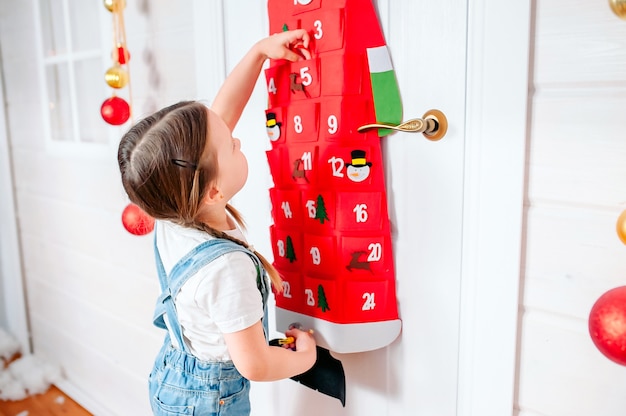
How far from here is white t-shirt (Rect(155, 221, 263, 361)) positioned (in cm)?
89

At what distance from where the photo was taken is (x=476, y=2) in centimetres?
85

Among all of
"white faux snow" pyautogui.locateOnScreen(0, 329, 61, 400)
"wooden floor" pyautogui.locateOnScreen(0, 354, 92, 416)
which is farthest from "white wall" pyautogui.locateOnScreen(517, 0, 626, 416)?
"white faux snow" pyautogui.locateOnScreen(0, 329, 61, 400)

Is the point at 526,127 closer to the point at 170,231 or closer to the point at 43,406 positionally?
the point at 170,231

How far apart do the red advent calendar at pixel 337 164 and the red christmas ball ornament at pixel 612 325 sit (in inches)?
17.0

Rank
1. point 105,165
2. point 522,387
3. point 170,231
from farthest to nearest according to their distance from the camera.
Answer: point 105,165
point 170,231
point 522,387

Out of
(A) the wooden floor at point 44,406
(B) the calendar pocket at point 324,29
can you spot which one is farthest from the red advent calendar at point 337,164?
(A) the wooden floor at point 44,406

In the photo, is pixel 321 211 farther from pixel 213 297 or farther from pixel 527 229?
pixel 527 229

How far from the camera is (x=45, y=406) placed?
2170mm

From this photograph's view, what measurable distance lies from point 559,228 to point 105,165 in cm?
145

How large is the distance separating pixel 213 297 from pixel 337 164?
31cm

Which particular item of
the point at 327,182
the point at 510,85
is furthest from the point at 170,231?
the point at 510,85

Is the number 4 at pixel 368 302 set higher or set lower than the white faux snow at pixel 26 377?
higher

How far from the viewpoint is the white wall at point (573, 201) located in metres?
0.75

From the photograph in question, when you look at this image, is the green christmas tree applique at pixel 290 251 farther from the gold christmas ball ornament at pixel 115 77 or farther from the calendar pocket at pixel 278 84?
the gold christmas ball ornament at pixel 115 77
